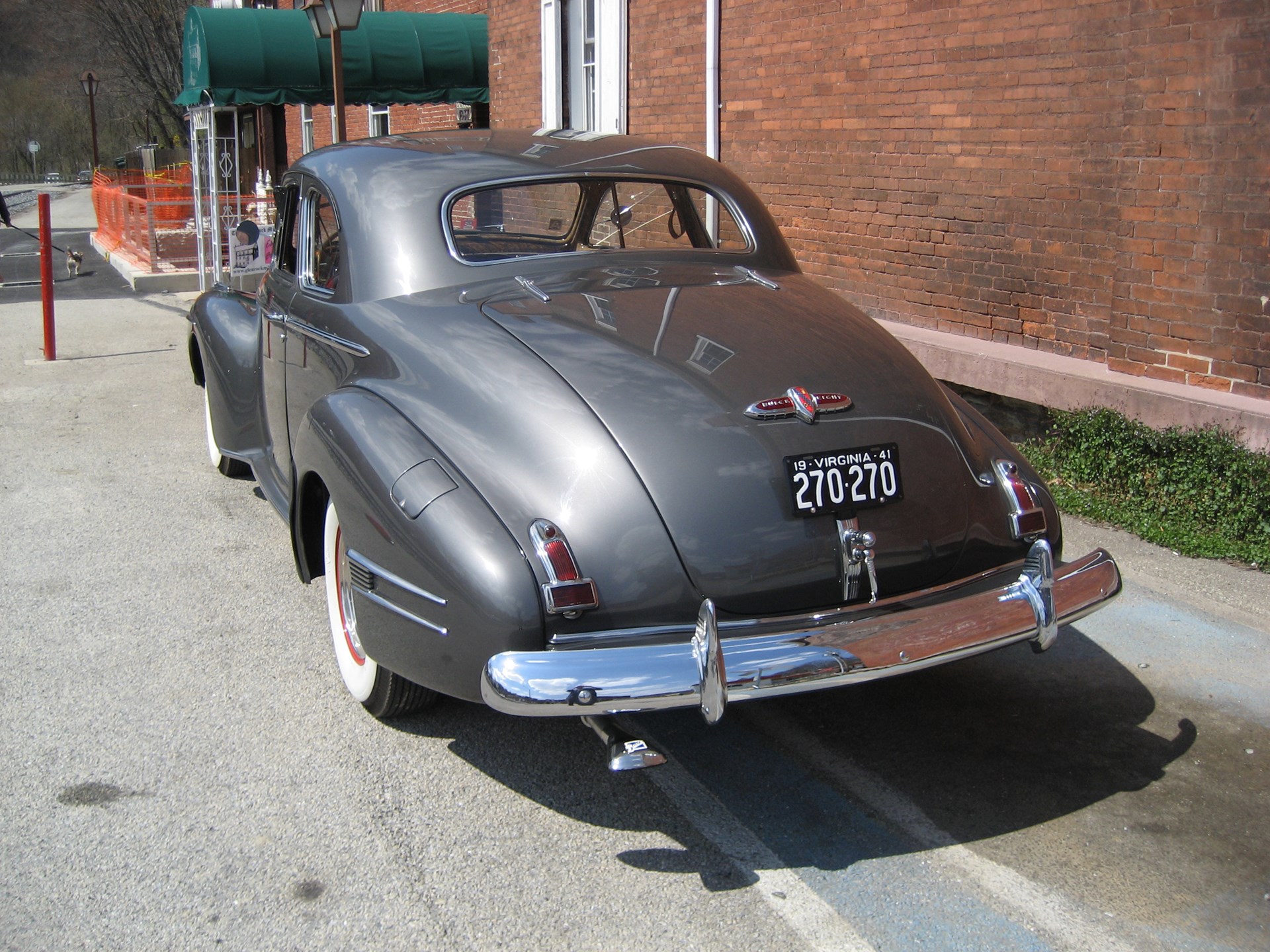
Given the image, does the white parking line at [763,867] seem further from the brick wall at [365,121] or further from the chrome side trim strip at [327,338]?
the brick wall at [365,121]

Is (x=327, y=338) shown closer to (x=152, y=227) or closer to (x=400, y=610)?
(x=400, y=610)

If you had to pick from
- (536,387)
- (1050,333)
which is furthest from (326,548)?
(1050,333)

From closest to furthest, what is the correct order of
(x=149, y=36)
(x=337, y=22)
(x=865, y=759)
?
(x=865, y=759) < (x=337, y=22) < (x=149, y=36)

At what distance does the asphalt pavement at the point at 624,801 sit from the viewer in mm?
2688

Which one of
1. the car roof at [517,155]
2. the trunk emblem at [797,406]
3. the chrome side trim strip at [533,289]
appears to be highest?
the car roof at [517,155]

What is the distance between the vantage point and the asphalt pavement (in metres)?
2.69

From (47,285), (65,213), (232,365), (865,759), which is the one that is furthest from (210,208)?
(65,213)

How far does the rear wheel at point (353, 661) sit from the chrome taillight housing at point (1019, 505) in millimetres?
1824

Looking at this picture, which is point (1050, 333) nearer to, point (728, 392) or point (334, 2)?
point (728, 392)

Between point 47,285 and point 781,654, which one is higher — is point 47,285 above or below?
above

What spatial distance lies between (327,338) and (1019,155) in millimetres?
4686

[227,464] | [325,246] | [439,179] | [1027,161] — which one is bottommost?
[227,464]

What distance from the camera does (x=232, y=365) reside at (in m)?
5.22

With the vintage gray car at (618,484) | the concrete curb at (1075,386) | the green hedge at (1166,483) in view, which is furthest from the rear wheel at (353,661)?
the concrete curb at (1075,386)
